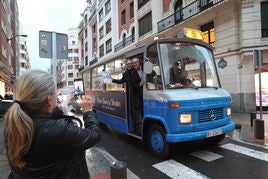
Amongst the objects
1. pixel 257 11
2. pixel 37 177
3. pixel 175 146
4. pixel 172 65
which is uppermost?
pixel 257 11

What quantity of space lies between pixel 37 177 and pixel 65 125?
40 centimetres

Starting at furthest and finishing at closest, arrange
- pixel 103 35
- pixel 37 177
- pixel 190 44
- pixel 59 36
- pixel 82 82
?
pixel 103 35
pixel 82 82
pixel 190 44
pixel 59 36
pixel 37 177

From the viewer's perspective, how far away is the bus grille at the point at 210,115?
5.87 metres

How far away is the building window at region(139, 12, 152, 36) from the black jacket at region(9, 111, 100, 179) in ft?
78.0

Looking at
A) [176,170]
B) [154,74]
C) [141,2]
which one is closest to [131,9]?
[141,2]

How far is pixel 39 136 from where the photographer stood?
1.67 m

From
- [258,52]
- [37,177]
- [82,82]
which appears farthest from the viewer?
[82,82]

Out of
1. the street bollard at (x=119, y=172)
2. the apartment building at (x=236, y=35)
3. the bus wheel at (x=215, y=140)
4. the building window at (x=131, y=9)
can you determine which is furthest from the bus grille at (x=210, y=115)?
the building window at (x=131, y=9)

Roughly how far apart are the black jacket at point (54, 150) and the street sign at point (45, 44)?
401cm

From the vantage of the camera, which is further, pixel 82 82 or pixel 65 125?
pixel 82 82

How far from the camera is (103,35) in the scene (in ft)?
129

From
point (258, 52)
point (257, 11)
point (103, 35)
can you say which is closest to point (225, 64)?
point (257, 11)

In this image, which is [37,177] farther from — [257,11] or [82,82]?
[257,11]

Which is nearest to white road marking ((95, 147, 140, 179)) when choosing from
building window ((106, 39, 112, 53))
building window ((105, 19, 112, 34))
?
building window ((106, 39, 112, 53))
